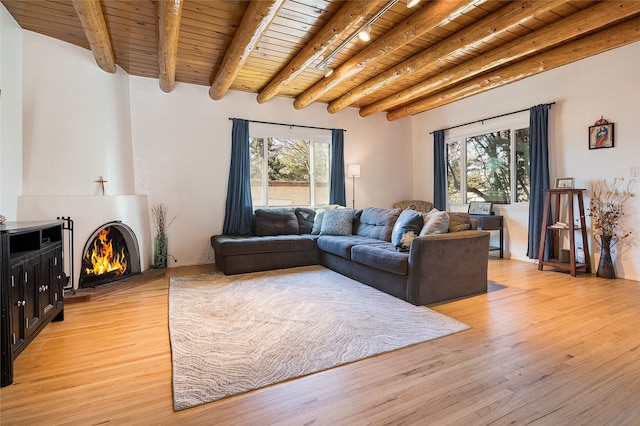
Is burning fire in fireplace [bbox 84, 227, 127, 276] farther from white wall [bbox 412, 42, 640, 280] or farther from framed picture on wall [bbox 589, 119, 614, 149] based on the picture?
framed picture on wall [bbox 589, 119, 614, 149]

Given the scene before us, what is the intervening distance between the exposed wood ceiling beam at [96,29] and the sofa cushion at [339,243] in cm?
337

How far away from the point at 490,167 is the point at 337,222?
2941 millimetres

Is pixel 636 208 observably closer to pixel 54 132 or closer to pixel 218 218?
pixel 218 218

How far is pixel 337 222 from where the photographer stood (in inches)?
193

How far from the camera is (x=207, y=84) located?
5023 mm

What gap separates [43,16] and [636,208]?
6778 mm

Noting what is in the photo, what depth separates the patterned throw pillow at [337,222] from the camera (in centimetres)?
488

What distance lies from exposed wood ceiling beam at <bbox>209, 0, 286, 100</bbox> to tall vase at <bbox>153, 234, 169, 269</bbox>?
7.84 feet

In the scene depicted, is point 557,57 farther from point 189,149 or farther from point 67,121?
point 67,121

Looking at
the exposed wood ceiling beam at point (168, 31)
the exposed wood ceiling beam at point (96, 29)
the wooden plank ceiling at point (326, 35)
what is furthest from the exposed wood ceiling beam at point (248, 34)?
the exposed wood ceiling beam at point (96, 29)

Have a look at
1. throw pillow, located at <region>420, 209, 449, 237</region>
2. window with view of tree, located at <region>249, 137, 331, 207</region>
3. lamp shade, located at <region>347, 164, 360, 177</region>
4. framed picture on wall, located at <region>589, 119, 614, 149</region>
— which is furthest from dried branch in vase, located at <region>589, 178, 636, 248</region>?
window with view of tree, located at <region>249, 137, 331, 207</region>

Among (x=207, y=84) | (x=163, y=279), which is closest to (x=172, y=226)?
(x=163, y=279)

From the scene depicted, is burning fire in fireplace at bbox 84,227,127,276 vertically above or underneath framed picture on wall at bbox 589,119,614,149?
underneath

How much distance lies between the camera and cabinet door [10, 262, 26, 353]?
1835 mm
